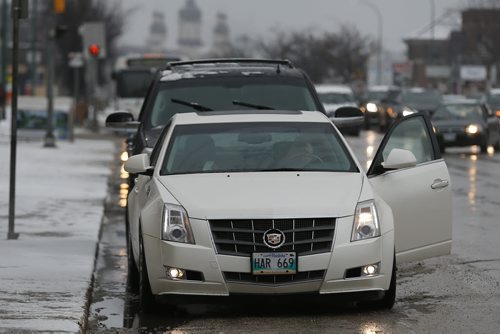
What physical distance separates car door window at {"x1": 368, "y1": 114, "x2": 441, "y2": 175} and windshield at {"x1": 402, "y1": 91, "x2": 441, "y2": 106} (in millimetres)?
38824

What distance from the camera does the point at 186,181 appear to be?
10.2 metres

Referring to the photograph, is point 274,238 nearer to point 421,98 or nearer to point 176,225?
point 176,225

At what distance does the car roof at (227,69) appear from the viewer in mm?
14797

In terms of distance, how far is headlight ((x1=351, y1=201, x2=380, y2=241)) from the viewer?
9641 millimetres

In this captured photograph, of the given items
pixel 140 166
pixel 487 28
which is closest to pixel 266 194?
pixel 140 166

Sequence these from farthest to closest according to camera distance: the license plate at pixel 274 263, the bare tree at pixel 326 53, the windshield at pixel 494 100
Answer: the bare tree at pixel 326 53, the windshield at pixel 494 100, the license plate at pixel 274 263

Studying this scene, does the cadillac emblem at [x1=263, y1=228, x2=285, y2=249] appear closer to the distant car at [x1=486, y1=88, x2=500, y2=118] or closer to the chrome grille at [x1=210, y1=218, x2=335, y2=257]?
the chrome grille at [x1=210, y1=218, x2=335, y2=257]

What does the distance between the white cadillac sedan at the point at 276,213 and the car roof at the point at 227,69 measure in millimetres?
3553

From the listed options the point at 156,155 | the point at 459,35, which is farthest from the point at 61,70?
the point at 156,155

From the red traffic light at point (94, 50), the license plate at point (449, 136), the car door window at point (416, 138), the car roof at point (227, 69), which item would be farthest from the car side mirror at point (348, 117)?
the red traffic light at point (94, 50)

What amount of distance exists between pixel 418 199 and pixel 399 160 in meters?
0.39

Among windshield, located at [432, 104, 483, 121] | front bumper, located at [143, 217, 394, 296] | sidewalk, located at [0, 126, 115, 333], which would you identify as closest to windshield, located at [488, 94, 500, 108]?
windshield, located at [432, 104, 483, 121]

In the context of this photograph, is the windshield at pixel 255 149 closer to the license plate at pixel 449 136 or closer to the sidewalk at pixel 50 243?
the sidewalk at pixel 50 243

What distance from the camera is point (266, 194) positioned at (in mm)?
9766
